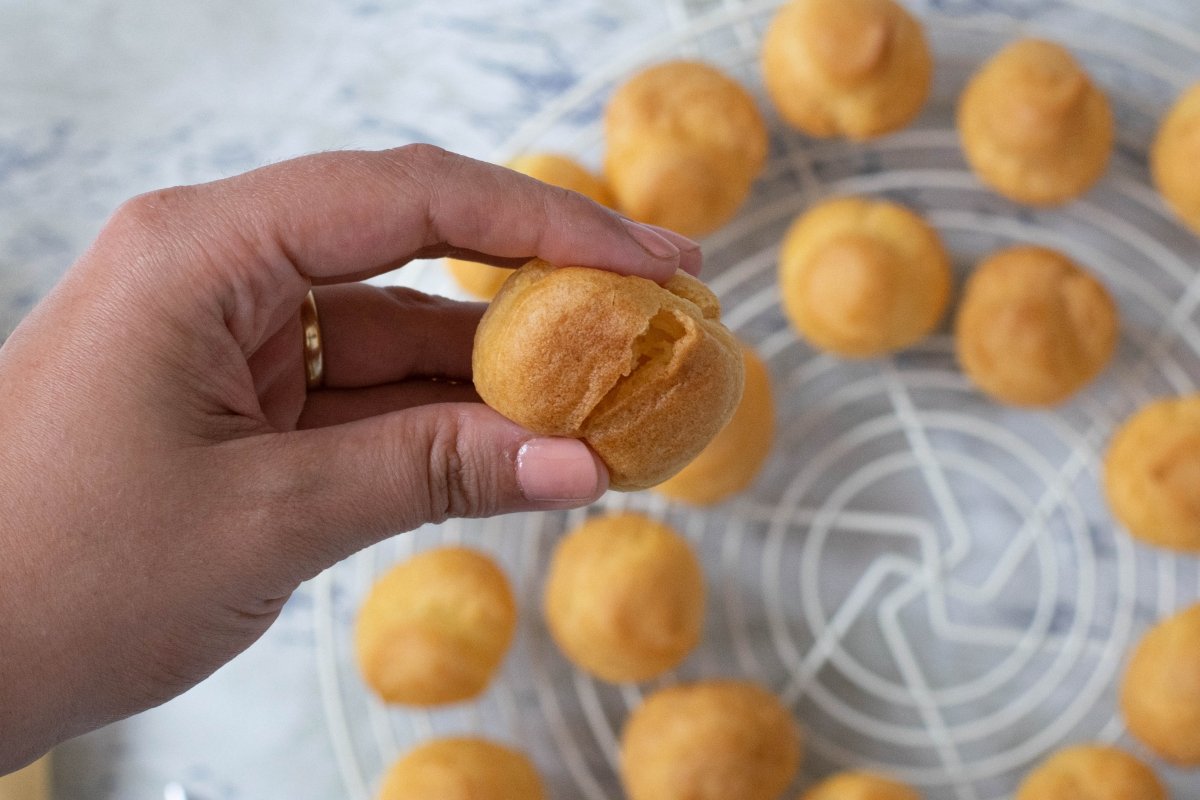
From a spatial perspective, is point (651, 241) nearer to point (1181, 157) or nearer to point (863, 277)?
point (863, 277)

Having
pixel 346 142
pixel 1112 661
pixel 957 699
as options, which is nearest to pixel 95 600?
pixel 346 142

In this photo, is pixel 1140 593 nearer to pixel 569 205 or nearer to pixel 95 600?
pixel 569 205

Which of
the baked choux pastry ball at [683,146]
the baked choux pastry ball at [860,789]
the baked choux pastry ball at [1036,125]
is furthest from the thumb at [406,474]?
the baked choux pastry ball at [1036,125]

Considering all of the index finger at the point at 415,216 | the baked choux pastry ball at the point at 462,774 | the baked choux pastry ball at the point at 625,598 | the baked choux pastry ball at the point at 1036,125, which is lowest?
the baked choux pastry ball at the point at 462,774

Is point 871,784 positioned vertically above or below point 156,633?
below

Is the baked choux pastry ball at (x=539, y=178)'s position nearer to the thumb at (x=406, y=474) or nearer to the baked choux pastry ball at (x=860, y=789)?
the thumb at (x=406, y=474)

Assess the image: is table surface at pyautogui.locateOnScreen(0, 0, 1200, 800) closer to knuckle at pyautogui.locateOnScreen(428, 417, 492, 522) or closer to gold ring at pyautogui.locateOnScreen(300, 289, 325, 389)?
gold ring at pyautogui.locateOnScreen(300, 289, 325, 389)
